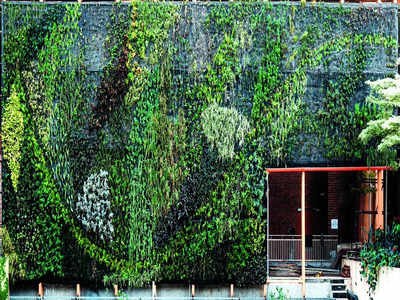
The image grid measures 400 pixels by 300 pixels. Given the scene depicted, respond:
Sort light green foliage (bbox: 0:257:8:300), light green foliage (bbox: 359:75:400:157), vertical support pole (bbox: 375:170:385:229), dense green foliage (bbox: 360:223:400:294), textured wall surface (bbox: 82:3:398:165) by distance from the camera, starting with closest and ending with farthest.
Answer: dense green foliage (bbox: 360:223:400:294) < light green foliage (bbox: 359:75:400:157) < light green foliage (bbox: 0:257:8:300) < textured wall surface (bbox: 82:3:398:165) < vertical support pole (bbox: 375:170:385:229)

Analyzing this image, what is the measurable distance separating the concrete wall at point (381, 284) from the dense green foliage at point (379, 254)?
139mm

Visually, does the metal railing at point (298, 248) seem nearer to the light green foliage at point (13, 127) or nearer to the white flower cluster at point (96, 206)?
the white flower cluster at point (96, 206)

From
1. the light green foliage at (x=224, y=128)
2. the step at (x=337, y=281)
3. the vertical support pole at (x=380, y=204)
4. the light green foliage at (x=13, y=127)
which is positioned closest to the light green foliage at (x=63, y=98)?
the light green foliage at (x=13, y=127)

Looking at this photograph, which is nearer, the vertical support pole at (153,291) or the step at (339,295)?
the step at (339,295)

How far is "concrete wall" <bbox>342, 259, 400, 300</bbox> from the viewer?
1658 centimetres

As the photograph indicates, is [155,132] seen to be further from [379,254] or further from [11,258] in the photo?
[379,254]

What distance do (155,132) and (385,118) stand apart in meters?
6.41

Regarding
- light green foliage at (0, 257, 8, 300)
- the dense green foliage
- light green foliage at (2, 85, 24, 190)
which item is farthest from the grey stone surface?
light green foliage at (0, 257, 8, 300)

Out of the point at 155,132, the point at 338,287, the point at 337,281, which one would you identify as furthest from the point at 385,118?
the point at 155,132

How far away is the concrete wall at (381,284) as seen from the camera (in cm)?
1658

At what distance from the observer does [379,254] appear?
16.9 meters

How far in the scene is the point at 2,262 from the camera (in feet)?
58.3

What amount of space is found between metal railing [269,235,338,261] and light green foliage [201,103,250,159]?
131 inches

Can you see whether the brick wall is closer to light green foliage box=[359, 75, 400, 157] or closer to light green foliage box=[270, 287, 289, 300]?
light green foliage box=[359, 75, 400, 157]
